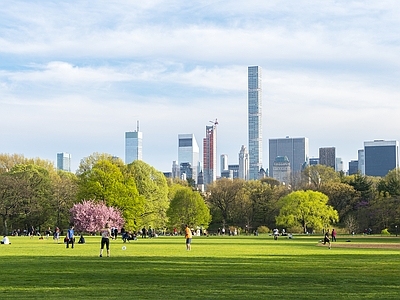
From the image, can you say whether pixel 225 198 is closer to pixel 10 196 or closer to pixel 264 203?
pixel 264 203

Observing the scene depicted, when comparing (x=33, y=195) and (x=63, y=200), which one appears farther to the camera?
(x=63, y=200)

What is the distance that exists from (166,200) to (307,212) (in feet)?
75.2

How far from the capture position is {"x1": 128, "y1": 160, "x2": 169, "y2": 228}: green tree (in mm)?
109600

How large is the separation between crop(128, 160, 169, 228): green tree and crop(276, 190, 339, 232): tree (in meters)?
19.6

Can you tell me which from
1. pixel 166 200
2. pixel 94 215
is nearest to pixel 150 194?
pixel 166 200

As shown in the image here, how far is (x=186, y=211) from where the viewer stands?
Result: 4621 inches

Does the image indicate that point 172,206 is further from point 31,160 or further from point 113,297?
point 113,297

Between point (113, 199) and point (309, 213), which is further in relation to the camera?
point (309, 213)

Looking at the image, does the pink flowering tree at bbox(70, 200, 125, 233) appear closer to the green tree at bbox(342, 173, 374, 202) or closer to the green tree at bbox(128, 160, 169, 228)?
the green tree at bbox(128, 160, 169, 228)

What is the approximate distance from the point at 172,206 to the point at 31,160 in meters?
29.8

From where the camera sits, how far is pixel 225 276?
77.9 ft

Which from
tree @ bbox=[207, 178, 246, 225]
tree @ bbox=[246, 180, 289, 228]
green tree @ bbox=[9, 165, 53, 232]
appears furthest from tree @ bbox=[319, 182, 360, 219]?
green tree @ bbox=[9, 165, 53, 232]

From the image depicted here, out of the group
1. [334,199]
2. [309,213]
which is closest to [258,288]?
[309,213]

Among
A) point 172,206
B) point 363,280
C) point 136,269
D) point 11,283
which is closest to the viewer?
point 11,283
